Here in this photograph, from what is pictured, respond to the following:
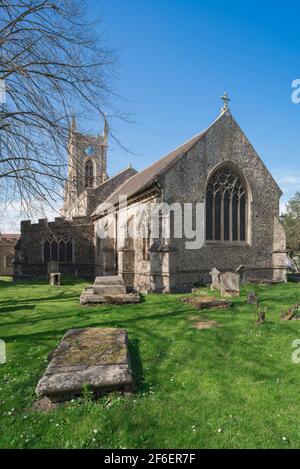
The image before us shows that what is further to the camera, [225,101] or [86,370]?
[225,101]

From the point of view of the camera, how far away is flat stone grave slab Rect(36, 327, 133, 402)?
3.87m

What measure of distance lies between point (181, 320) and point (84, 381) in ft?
14.0

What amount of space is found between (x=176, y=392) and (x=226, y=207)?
13.2 m

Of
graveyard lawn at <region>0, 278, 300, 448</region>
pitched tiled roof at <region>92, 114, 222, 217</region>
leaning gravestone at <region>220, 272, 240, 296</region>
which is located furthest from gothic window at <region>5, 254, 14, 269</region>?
leaning gravestone at <region>220, 272, 240, 296</region>

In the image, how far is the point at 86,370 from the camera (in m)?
4.17

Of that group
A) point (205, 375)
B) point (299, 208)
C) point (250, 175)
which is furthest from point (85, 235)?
point (299, 208)

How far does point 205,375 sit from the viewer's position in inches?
181

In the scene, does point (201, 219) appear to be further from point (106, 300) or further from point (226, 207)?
point (106, 300)

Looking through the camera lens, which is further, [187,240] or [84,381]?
[187,240]

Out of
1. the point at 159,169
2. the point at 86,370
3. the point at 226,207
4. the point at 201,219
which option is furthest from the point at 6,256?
the point at 86,370

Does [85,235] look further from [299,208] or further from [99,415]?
[299,208]

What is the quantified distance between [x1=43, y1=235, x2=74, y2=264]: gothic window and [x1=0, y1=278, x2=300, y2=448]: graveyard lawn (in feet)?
51.4

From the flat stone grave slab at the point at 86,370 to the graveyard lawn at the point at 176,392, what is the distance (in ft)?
0.49

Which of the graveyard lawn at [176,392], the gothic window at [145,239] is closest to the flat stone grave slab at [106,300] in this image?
the graveyard lawn at [176,392]
